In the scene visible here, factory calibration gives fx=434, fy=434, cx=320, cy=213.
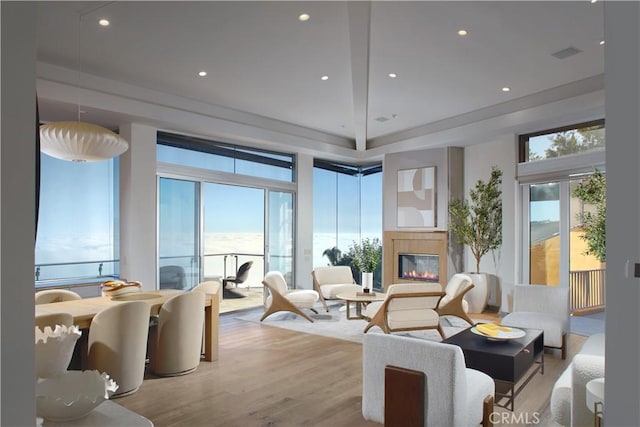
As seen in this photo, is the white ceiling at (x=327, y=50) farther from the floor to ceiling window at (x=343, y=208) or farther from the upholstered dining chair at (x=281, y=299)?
the floor to ceiling window at (x=343, y=208)

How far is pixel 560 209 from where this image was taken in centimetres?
648

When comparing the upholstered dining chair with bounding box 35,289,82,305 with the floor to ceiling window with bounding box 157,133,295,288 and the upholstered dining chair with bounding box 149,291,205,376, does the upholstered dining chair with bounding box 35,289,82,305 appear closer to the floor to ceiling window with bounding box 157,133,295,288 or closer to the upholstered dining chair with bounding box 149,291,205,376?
the upholstered dining chair with bounding box 149,291,205,376

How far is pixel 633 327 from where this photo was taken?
1364 mm

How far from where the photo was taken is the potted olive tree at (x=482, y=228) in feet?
23.9

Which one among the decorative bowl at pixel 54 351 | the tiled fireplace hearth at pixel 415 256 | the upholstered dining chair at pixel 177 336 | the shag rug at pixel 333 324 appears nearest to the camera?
the decorative bowl at pixel 54 351

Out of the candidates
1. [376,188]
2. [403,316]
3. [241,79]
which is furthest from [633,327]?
[376,188]

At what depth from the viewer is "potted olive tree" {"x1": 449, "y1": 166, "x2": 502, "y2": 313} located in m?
7.29

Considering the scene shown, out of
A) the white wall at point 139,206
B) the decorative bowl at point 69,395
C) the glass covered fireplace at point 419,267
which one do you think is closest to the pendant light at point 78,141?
the white wall at point 139,206

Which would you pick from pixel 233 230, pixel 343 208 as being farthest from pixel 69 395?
pixel 343 208

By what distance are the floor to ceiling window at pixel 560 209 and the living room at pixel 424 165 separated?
198 mm

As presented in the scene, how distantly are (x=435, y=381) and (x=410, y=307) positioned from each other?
106 inches

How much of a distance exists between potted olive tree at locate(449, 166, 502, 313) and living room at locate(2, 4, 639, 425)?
0.28 meters

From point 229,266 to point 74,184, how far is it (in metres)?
2.69

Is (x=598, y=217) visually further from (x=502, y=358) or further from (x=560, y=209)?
(x=502, y=358)
